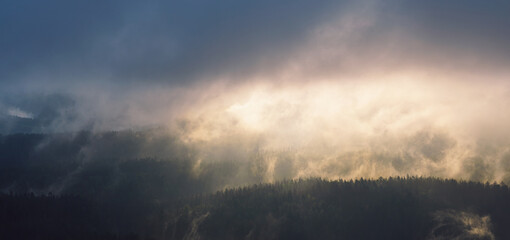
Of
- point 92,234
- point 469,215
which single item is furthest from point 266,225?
point 469,215

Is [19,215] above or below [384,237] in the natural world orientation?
above

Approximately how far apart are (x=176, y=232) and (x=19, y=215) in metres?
75.6

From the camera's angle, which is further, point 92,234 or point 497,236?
point 497,236

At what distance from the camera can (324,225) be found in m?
192

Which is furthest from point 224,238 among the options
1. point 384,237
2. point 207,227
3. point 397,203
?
point 397,203

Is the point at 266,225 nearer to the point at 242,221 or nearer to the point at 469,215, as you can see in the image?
the point at 242,221

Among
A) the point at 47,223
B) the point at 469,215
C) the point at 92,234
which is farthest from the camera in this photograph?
the point at 469,215

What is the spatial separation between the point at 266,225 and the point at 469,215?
103461mm

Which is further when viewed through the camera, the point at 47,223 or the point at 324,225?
the point at 324,225

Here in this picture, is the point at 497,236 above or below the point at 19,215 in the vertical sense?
below

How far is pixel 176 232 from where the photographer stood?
654 ft

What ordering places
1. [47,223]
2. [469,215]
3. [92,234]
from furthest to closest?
[469,215], [47,223], [92,234]

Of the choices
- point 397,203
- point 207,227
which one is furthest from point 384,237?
point 207,227

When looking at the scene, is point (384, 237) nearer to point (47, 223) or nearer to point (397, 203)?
point (397, 203)
